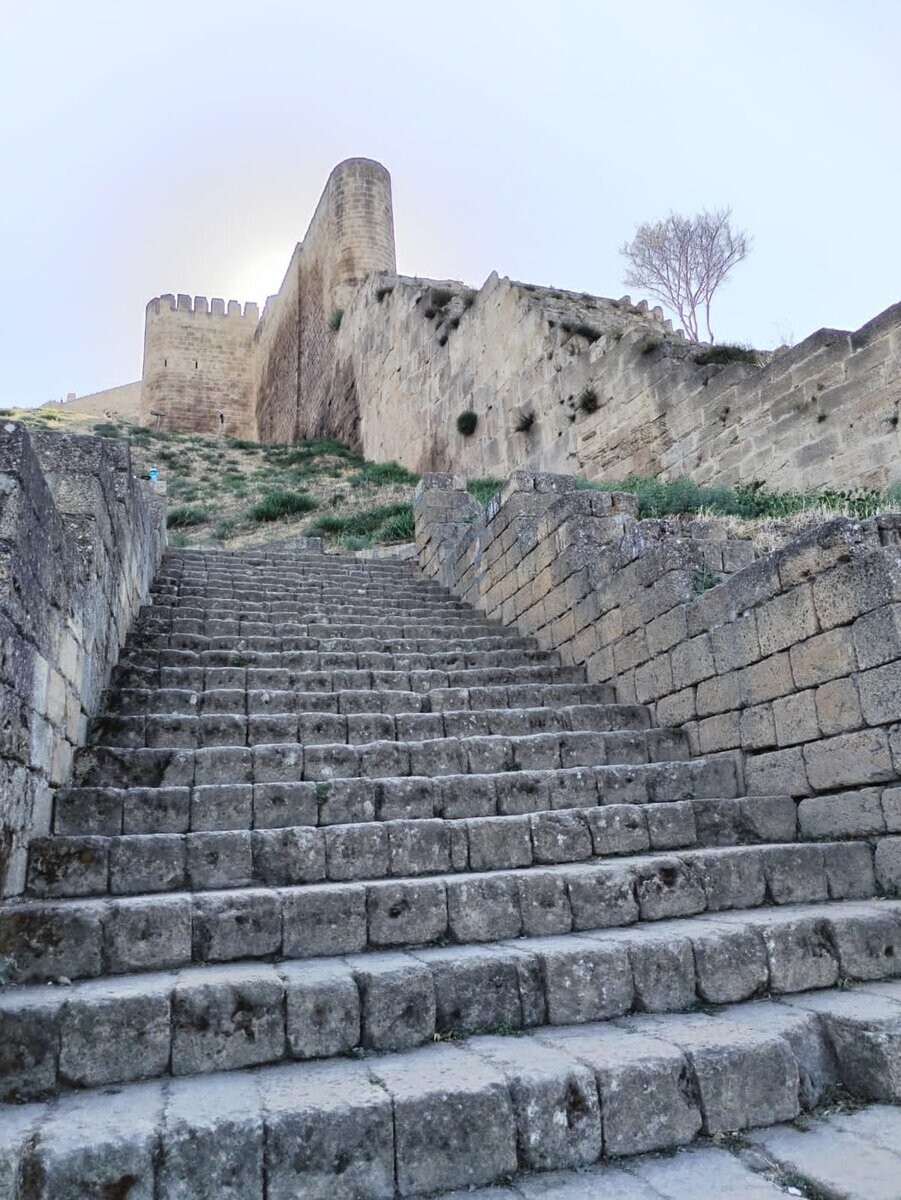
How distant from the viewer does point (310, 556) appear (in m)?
11.4

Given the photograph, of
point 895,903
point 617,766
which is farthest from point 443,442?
point 895,903

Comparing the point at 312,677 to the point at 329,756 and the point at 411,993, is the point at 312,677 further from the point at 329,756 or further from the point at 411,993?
the point at 411,993

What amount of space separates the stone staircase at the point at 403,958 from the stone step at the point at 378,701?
0.03 metres

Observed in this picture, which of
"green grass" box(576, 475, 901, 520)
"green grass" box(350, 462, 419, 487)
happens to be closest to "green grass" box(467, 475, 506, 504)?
"green grass" box(350, 462, 419, 487)

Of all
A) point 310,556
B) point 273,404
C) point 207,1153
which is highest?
point 273,404

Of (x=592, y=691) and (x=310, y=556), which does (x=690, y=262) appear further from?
(x=592, y=691)

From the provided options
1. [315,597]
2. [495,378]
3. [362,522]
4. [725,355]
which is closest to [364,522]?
[362,522]

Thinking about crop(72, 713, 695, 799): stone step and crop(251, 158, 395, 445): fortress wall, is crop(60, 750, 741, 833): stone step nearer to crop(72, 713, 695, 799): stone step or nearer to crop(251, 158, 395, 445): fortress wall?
crop(72, 713, 695, 799): stone step

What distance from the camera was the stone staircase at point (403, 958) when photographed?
2453mm

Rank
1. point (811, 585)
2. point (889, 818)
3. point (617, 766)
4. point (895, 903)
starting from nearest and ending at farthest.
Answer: point (895, 903)
point (889, 818)
point (811, 585)
point (617, 766)

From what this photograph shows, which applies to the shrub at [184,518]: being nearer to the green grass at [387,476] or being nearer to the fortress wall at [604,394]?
the green grass at [387,476]

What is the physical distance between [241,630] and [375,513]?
10820mm

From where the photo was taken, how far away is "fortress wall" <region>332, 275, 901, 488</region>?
10.3 m

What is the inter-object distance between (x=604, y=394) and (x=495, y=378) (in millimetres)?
4082
